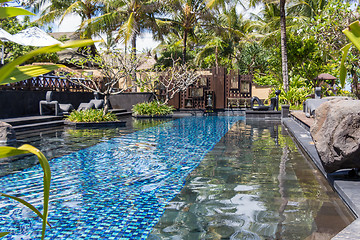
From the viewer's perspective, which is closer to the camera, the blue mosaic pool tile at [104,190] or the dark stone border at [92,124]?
the blue mosaic pool tile at [104,190]

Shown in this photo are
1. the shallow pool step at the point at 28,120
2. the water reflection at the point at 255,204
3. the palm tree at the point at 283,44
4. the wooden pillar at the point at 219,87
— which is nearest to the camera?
the water reflection at the point at 255,204

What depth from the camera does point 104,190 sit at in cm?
443

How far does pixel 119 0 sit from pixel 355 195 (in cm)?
2127

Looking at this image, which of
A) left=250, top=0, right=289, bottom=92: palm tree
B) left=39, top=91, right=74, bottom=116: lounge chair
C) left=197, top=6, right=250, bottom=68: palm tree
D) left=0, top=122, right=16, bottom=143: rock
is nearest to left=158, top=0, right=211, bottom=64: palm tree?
left=250, top=0, right=289, bottom=92: palm tree

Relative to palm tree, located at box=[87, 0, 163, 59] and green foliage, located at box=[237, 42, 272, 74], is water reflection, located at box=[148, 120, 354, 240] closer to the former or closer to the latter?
palm tree, located at box=[87, 0, 163, 59]

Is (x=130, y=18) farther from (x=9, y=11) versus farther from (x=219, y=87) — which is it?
(x=9, y=11)

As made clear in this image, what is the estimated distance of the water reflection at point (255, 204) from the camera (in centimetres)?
296

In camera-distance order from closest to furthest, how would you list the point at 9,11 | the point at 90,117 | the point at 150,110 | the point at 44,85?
the point at 9,11 < the point at 90,117 < the point at 44,85 < the point at 150,110

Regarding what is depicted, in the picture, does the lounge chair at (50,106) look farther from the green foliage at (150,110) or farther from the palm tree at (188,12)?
the palm tree at (188,12)

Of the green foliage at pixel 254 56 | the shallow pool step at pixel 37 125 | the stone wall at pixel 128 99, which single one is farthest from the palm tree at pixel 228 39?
the shallow pool step at pixel 37 125

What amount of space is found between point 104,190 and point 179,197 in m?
1.04

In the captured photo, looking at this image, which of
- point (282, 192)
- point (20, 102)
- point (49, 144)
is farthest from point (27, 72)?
point (20, 102)

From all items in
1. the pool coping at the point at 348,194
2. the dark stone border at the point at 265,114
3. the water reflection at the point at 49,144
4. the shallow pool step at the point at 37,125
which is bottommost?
the water reflection at the point at 49,144

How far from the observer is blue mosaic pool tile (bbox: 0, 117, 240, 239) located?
3.17 metres
